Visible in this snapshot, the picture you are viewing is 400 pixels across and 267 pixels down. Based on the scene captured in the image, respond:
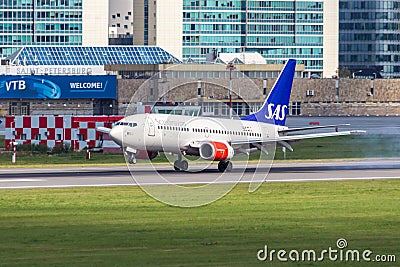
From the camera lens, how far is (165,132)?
59.7 m

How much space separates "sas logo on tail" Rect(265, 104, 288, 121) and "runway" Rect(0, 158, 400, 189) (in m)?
2.85

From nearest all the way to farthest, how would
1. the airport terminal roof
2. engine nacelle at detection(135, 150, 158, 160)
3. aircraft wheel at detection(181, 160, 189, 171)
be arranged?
engine nacelle at detection(135, 150, 158, 160), aircraft wheel at detection(181, 160, 189, 171), the airport terminal roof

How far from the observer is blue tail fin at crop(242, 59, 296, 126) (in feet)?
220

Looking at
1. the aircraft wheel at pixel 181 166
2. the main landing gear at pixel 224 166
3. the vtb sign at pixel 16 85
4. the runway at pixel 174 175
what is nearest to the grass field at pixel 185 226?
the runway at pixel 174 175

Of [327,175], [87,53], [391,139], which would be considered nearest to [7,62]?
[87,53]

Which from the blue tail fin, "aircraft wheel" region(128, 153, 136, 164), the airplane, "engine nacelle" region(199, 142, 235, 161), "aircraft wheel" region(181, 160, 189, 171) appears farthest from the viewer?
the blue tail fin

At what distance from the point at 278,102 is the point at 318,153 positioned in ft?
57.2

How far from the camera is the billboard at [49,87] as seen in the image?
534 feet

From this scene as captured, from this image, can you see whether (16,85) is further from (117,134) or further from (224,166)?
(117,134)

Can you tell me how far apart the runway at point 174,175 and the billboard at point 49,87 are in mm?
95041

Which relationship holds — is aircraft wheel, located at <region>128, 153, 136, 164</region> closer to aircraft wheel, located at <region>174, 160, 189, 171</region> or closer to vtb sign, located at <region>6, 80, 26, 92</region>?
aircraft wheel, located at <region>174, 160, 189, 171</region>

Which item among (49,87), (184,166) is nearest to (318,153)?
(184,166)

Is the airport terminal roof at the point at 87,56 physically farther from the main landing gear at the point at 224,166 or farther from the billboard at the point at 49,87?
the main landing gear at the point at 224,166

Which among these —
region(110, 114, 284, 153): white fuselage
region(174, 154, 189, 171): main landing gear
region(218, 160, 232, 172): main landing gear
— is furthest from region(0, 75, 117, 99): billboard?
region(218, 160, 232, 172): main landing gear
